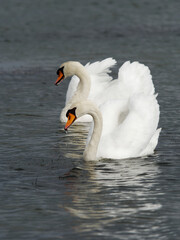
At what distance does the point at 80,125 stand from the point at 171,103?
2.17 metres

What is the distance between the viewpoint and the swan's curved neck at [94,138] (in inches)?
484

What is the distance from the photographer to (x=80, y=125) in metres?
15.6

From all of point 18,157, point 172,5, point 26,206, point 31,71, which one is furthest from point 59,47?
point 26,206

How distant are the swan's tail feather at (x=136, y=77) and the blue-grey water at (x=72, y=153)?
2.33 feet

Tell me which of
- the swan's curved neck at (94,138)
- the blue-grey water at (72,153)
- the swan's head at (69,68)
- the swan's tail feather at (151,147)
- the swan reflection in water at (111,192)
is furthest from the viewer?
the swan's head at (69,68)

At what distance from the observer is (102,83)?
1689cm

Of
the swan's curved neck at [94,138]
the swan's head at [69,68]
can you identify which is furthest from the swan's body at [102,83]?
the swan's curved neck at [94,138]

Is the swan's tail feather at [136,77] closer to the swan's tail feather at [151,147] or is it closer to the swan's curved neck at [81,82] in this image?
the swan's curved neck at [81,82]

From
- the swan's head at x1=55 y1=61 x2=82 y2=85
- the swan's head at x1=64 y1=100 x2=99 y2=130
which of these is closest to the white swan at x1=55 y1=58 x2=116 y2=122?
the swan's head at x1=55 y1=61 x2=82 y2=85

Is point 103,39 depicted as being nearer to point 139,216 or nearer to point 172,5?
point 172,5

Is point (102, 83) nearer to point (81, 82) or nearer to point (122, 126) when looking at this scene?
point (81, 82)

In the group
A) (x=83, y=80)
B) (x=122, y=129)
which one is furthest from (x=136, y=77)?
(x=122, y=129)

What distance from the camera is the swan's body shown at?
15.5 metres

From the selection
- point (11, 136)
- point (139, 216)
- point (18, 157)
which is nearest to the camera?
point (139, 216)
